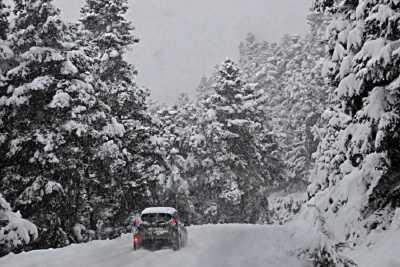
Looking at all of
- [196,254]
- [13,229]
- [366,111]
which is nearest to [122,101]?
[196,254]

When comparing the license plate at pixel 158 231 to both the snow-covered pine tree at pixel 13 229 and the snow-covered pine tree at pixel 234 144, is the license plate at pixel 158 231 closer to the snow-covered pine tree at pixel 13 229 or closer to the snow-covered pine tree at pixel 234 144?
the snow-covered pine tree at pixel 13 229

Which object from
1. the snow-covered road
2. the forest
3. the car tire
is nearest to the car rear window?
the car tire

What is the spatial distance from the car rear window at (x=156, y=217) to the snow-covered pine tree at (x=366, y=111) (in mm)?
5882

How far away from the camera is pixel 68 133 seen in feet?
77.7

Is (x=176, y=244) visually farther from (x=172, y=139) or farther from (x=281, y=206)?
(x=281, y=206)

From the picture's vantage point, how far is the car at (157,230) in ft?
62.7

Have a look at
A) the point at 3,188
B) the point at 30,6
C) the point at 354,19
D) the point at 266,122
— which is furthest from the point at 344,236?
the point at 266,122

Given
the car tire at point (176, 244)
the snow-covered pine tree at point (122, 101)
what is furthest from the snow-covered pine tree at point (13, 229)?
the snow-covered pine tree at point (122, 101)

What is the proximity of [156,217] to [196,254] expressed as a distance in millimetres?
2114

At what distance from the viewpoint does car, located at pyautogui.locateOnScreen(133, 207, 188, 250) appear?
62.7ft

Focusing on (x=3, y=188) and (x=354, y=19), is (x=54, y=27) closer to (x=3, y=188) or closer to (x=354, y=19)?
(x=3, y=188)

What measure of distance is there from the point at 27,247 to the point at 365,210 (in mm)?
14659

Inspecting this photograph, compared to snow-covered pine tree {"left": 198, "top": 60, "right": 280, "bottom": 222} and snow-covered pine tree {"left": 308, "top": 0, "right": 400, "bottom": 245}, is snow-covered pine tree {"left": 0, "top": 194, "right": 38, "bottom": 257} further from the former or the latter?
snow-covered pine tree {"left": 198, "top": 60, "right": 280, "bottom": 222}

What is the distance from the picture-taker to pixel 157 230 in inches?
754
